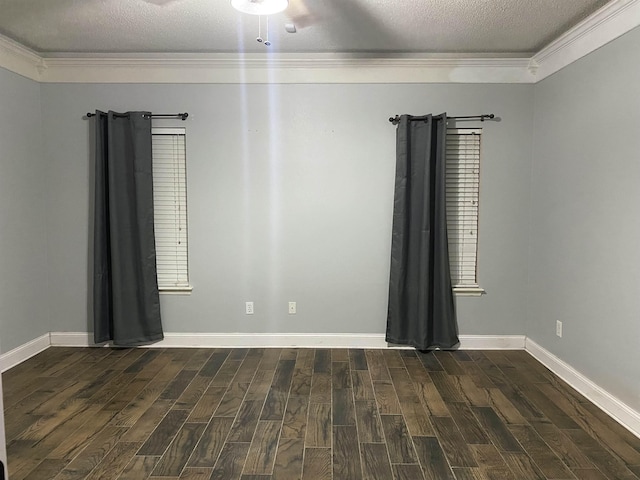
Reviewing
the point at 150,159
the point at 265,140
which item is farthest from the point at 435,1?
the point at 150,159

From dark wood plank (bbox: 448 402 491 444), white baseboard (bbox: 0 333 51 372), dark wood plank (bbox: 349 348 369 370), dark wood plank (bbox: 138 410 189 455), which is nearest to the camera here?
dark wood plank (bbox: 138 410 189 455)

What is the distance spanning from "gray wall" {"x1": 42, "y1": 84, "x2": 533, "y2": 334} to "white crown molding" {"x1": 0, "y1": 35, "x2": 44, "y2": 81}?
0.19m

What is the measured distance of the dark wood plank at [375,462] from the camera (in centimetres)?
226

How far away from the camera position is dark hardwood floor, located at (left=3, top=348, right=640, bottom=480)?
2322 millimetres

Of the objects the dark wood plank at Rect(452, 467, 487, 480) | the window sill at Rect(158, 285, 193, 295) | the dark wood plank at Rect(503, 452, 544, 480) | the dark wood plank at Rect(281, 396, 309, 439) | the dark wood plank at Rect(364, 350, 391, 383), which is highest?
the window sill at Rect(158, 285, 193, 295)

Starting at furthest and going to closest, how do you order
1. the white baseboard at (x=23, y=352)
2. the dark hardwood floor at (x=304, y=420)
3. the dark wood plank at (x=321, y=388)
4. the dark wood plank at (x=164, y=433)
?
the white baseboard at (x=23, y=352) → the dark wood plank at (x=321, y=388) → the dark wood plank at (x=164, y=433) → the dark hardwood floor at (x=304, y=420)

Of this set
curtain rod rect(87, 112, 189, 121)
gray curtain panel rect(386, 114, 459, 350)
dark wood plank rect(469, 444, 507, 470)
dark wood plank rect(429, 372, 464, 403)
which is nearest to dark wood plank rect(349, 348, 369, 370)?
gray curtain panel rect(386, 114, 459, 350)

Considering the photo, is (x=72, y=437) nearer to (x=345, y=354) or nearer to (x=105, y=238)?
(x=105, y=238)

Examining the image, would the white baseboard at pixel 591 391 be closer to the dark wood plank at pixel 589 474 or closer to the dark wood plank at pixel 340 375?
the dark wood plank at pixel 589 474

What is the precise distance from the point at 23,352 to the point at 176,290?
53.0 inches

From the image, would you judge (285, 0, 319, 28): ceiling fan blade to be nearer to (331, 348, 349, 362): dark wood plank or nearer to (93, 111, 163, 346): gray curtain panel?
(93, 111, 163, 346): gray curtain panel

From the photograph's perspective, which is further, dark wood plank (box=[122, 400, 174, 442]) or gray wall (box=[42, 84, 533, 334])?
gray wall (box=[42, 84, 533, 334])

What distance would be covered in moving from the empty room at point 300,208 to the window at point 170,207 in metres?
0.02

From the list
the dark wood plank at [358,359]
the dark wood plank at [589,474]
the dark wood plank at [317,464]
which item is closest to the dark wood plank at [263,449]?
the dark wood plank at [317,464]
